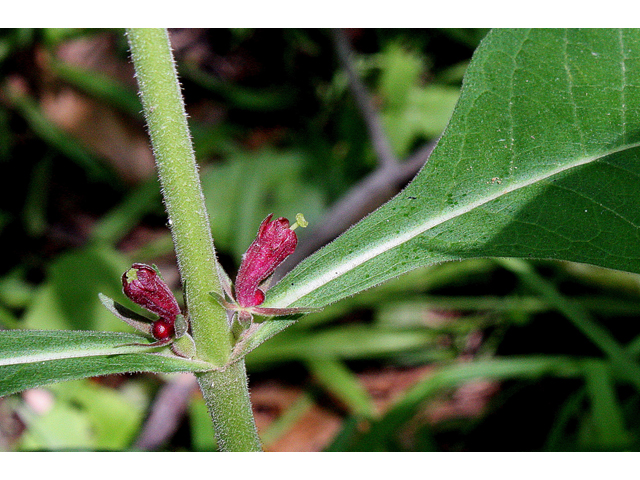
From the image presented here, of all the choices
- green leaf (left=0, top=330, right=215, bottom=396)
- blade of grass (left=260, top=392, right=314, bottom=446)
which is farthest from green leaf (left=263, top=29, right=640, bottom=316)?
blade of grass (left=260, top=392, right=314, bottom=446)

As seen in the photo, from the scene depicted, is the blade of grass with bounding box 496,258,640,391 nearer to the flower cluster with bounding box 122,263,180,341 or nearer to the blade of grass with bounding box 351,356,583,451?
the blade of grass with bounding box 351,356,583,451

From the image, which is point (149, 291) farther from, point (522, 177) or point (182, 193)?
point (522, 177)

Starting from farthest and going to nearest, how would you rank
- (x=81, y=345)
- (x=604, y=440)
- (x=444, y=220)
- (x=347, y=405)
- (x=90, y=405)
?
1. (x=347, y=405)
2. (x=90, y=405)
3. (x=604, y=440)
4. (x=444, y=220)
5. (x=81, y=345)

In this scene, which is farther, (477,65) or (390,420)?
(390,420)

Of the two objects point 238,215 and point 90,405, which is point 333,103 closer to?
point 238,215

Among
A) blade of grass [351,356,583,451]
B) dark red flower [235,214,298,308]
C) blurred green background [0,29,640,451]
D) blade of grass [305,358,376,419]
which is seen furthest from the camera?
blade of grass [305,358,376,419]

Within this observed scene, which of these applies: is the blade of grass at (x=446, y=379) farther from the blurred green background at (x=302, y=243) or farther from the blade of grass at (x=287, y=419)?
the blade of grass at (x=287, y=419)

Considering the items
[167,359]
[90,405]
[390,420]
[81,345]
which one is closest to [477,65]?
[167,359]

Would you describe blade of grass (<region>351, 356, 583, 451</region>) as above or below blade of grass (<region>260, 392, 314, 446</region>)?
below
